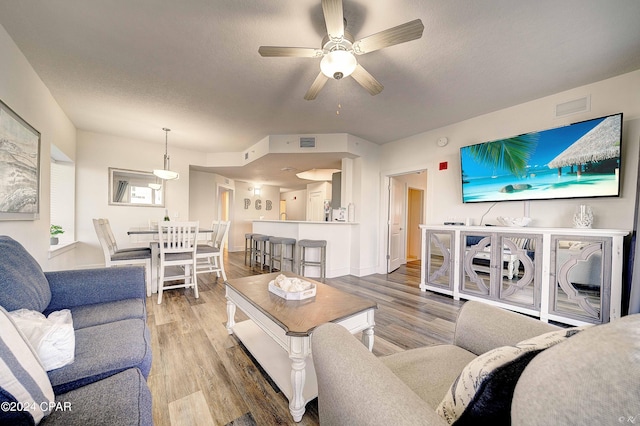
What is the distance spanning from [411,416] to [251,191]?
7624 millimetres

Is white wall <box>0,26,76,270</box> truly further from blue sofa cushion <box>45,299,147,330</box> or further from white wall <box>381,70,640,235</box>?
white wall <box>381,70,640,235</box>

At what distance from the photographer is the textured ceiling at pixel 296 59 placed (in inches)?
66.1

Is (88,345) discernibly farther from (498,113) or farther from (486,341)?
(498,113)

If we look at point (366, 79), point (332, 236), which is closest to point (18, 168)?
point (366, 79)

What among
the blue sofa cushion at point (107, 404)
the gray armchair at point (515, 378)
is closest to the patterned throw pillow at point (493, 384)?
the gray armchair at point (515, 378)

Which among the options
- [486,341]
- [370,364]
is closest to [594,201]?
[486,341]

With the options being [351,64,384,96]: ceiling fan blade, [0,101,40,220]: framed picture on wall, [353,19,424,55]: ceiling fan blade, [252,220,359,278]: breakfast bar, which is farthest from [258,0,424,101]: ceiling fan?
[252,220,359,278]: breakfast bar

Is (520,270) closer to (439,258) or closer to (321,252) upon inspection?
(439,258)

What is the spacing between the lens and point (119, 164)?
445cm

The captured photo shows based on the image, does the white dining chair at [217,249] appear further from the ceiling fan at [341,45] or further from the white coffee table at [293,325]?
the ceiling fan at [341,45]

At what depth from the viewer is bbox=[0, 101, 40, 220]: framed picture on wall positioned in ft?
6.06

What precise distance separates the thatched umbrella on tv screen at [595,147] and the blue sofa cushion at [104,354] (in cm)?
396

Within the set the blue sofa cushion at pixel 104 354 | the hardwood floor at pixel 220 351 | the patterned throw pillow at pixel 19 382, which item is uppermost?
the patterned throw pillow at pixel 19 382

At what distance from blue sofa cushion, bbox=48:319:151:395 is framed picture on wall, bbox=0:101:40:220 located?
1.67 m
